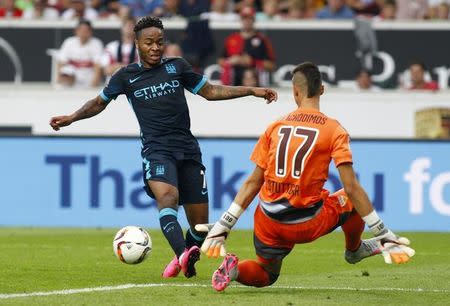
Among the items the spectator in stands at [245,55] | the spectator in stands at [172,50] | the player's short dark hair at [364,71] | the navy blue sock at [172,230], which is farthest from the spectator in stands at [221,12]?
the navy blue sock at [172,230]

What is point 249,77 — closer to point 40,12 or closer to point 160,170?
point 40,12

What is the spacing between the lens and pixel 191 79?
36.7 feet

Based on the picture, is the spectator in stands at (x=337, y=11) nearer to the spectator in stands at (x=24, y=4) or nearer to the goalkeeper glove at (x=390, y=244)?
the spectator in stands at (x=24, y=4)

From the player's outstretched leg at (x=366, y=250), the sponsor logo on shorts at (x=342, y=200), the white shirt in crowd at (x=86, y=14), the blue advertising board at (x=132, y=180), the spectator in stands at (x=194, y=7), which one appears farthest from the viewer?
the white shirt in crowd at (x=86, y=14)

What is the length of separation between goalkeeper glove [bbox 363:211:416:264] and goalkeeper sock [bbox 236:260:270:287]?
0.95 metres

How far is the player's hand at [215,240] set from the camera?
887 cm

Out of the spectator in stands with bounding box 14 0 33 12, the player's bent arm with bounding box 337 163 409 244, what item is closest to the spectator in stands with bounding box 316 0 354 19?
the spectator in stands with bounding box 14 0 33 12

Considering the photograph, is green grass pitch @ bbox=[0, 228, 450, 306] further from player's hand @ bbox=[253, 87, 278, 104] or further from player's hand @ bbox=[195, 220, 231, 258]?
player's hand @ bbox=[253, 87, 278, 104]

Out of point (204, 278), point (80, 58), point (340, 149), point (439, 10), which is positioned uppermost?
point (439, 10)

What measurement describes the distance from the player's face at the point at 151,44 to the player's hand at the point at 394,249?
307 cm

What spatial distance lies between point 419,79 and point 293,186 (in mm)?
13354

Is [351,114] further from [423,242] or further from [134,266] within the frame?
[134,266]

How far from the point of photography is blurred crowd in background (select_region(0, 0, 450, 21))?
23.1 meters

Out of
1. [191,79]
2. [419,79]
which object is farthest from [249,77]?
[191,79]
